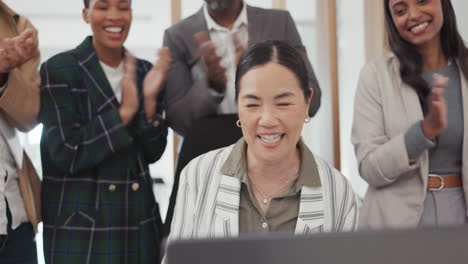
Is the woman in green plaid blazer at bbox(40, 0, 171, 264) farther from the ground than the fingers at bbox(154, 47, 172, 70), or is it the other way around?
the fingers at bbox(154, 47, 172, 70)

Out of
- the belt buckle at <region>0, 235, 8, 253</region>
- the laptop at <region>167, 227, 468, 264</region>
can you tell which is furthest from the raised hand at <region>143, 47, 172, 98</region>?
the laptop at <region>167, 227, 468, 264</region>

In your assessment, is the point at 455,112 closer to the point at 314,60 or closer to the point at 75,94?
the point at 314,60

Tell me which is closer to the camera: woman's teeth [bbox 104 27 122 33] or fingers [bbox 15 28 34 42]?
fingers [bbox 15 28 34 42]

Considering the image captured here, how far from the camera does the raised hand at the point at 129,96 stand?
163 centimetres

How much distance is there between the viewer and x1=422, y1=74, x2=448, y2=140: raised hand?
4.68 feet

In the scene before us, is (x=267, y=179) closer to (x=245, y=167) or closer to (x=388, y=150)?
(x=245, y=167)

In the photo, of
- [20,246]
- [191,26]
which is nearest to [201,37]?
[191,26]

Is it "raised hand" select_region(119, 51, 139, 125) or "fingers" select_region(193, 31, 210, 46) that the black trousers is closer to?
"raised hand" select_region(119, 51, 139, 125)

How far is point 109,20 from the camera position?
1676mm

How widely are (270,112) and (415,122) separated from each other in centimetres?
52

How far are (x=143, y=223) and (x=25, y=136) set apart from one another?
46 cm

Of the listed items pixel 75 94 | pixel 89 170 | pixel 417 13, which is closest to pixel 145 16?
pixel 75 94

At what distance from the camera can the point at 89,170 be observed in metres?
1.67

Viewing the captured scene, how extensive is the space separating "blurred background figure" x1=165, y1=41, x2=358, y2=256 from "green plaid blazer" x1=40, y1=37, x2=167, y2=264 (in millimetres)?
430
